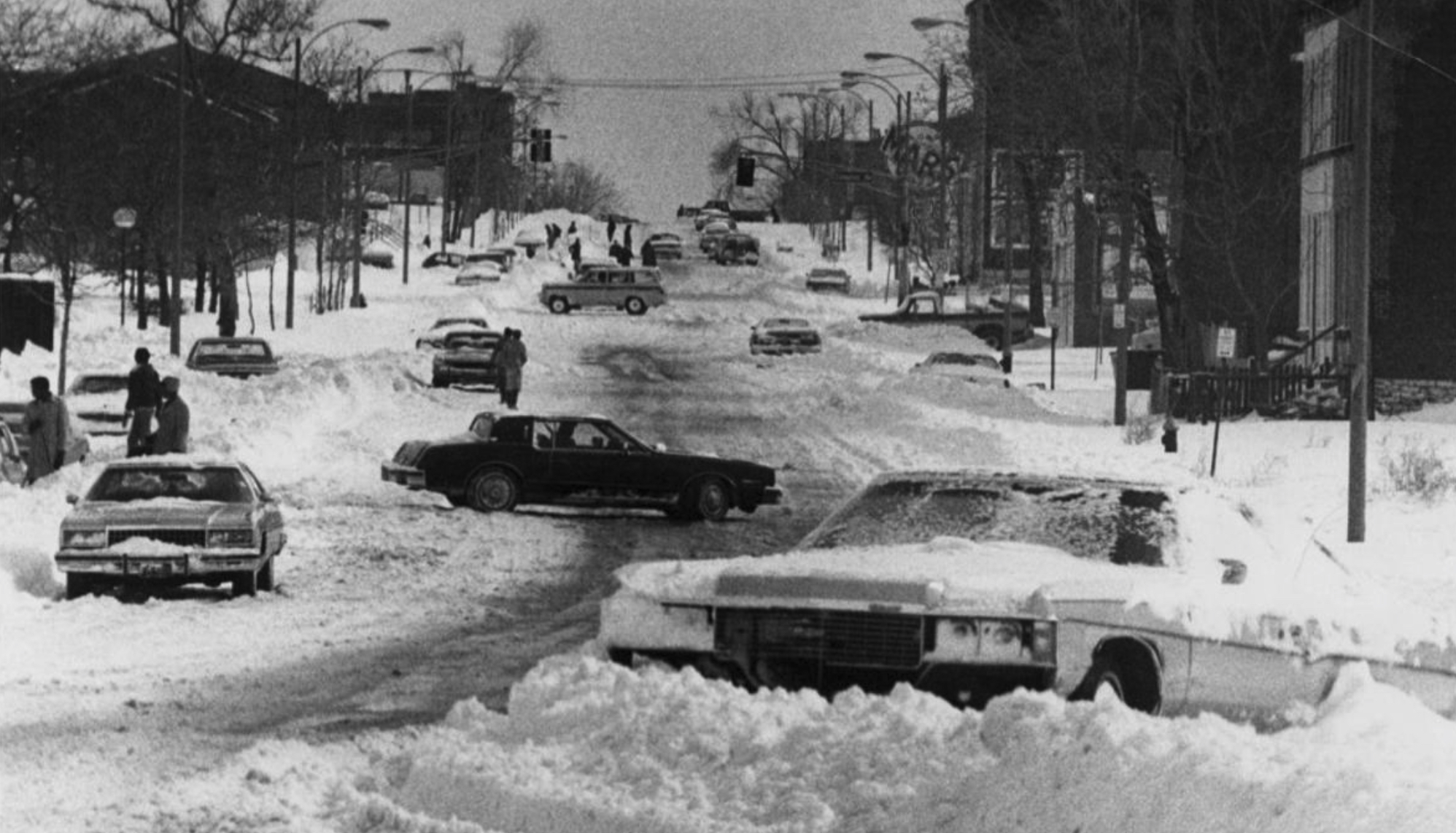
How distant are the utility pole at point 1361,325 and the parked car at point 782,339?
148 feet

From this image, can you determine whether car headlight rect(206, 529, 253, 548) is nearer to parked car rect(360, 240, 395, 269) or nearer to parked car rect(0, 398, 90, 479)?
parked car rect(0, 398, 90, 479)

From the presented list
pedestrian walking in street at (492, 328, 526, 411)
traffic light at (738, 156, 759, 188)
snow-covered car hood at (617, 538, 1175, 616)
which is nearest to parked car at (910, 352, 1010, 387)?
pedestrian walking in street at (492, 328, 526, 411)

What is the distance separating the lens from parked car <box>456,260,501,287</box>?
101625 millimetres

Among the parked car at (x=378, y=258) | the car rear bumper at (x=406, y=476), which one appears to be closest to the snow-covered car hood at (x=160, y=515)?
the car rear bumper at (x=406, y=476)

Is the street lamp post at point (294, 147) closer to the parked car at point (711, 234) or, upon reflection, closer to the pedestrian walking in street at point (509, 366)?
the pedestrian walking in street at point (509, 366)

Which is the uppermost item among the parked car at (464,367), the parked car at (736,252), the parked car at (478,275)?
the parked car at (736,252)

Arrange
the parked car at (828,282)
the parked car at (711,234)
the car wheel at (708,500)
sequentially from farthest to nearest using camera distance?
1. the parked car at (711,234)
2. the parked car at (828,282)
3. the car wheel at (708,500)

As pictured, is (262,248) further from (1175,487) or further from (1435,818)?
(1435,818)

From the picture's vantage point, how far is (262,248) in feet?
263

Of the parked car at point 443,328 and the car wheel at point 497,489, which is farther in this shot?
the parked car at point 443,328

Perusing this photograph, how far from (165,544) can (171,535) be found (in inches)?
3.8

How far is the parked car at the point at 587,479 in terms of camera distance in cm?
2906

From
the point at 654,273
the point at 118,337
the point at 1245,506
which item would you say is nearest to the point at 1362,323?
the point at 1245,506

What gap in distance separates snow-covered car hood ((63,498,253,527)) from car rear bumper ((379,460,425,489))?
807cm
